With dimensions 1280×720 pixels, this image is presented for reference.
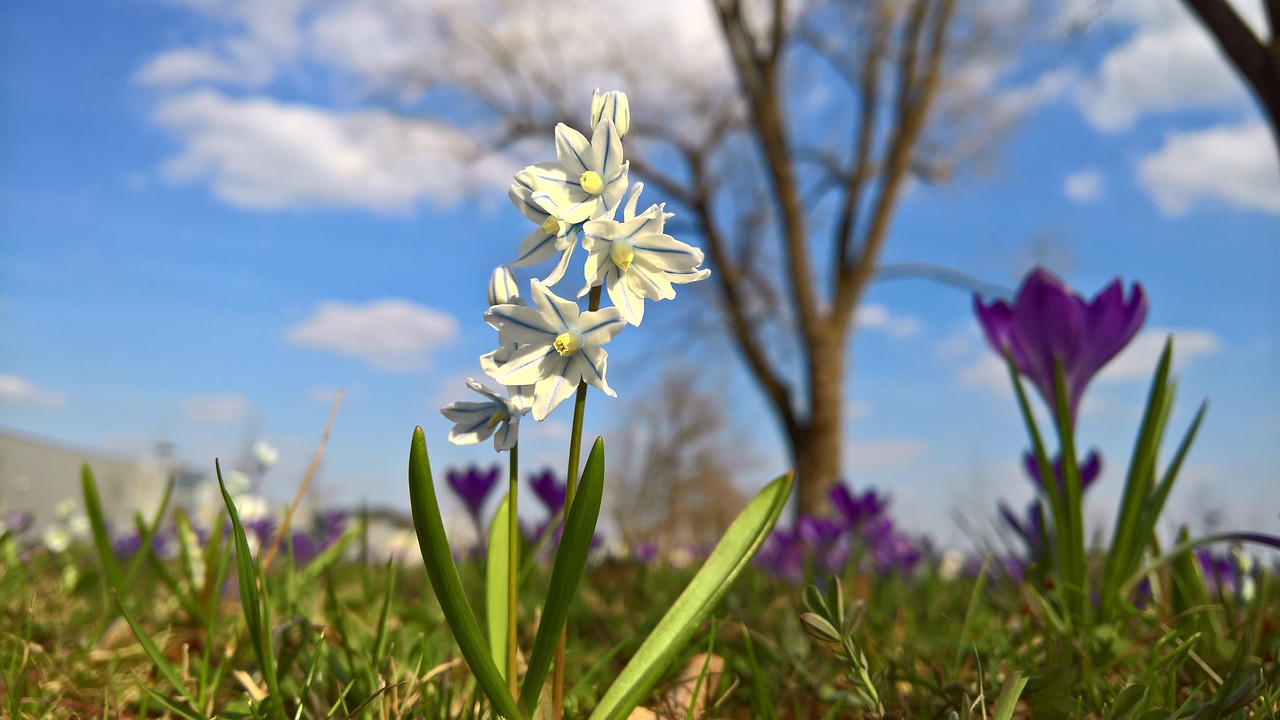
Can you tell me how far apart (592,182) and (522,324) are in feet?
0.51

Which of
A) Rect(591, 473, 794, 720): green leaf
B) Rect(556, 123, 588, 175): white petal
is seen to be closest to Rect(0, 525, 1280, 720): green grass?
Rect(591, 473, 794, 720): green leaf

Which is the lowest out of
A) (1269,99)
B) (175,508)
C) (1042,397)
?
(175,508)

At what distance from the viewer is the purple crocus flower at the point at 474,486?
7.55ft

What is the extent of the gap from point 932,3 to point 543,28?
4.47 m

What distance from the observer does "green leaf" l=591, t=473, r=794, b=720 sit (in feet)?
2.98

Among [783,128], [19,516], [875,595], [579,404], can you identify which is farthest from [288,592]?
[783,128]

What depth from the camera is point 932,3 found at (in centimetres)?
909

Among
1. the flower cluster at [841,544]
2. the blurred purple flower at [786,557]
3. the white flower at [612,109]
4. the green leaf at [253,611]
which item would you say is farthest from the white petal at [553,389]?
the blurred purple flower at [786,557]

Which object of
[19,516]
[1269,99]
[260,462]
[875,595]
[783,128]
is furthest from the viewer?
[783,128]

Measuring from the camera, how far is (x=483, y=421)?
2.95ft

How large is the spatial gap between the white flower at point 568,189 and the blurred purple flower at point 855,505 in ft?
5.90

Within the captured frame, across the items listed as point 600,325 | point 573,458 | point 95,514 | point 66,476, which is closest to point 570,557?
point 573,458

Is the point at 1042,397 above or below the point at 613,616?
above

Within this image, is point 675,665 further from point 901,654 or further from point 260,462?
point 260,462
